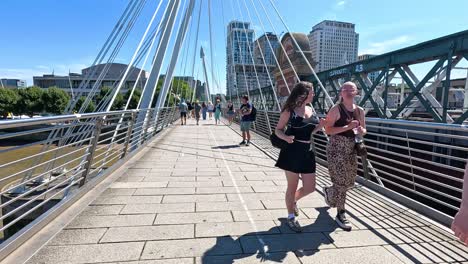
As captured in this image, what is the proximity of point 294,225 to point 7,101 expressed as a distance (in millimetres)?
67086

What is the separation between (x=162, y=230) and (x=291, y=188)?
4.72 ft

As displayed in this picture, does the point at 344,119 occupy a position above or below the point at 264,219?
above

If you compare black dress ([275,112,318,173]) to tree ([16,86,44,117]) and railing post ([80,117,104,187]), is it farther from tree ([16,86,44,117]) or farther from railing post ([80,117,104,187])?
tree ([16,86,44,117])

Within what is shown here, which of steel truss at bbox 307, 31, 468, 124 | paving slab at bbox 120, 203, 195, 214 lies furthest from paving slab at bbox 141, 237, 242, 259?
steel truss at bbox 307, 31, 468, 124

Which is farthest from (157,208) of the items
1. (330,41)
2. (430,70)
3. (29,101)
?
(29,101)

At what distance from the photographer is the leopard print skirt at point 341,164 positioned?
3590 mm

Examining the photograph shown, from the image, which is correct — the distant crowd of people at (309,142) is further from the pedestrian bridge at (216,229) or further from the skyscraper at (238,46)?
the skyscraper at (238,46)

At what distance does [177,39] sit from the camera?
15.0 metres

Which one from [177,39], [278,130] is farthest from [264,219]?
[177,39]

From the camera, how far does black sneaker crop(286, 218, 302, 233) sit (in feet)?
11.4

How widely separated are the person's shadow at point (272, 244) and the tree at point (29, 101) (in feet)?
219

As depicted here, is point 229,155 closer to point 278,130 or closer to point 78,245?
point 278,130

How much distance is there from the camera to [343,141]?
141 inches

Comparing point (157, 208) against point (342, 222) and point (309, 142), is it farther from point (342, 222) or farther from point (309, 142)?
point (342, 222)
